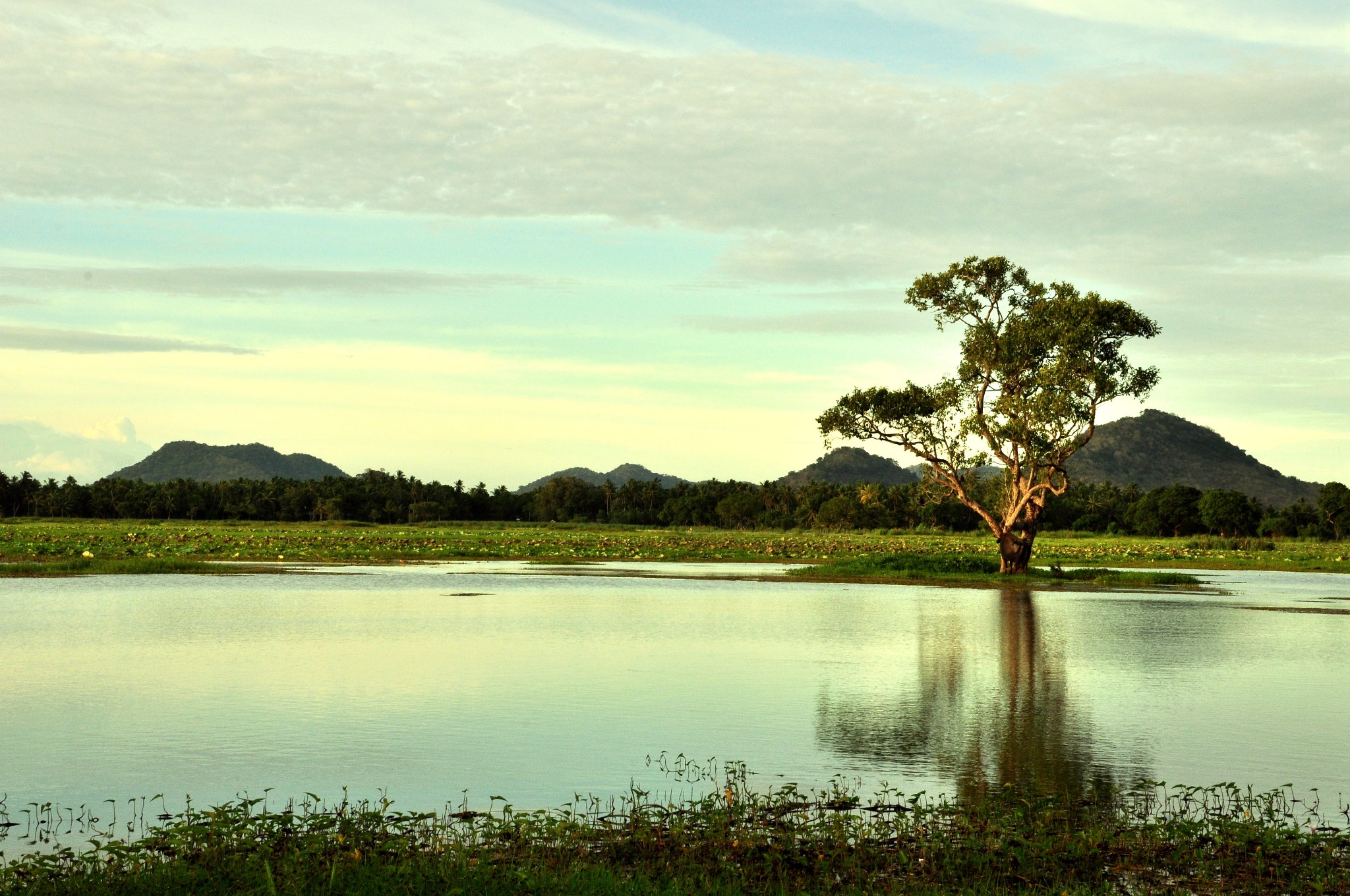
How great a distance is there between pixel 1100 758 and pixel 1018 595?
102 ft

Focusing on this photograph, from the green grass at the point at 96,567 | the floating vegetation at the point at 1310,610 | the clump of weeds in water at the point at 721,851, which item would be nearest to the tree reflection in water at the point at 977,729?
the clump of weeds in water at the point at 721,851

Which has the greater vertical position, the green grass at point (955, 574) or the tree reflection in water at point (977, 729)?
the green grass at point (955, 574)

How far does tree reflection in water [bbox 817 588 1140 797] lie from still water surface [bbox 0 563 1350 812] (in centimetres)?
7

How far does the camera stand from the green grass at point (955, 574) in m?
52.7

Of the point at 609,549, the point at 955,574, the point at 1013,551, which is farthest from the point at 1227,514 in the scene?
the point at 955,574

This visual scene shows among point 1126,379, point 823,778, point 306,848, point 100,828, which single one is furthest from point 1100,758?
point 1126,379

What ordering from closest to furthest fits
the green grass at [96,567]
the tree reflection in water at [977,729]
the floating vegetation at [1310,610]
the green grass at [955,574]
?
the tree reflection in water at [977,729] < the floating vegetation at [1310,610] < the green grass at [96,567] < the green grass at [955,574]

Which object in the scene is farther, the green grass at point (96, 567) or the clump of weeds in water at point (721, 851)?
the green grass at point (96, 567)

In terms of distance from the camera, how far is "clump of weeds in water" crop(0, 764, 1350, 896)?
888cm

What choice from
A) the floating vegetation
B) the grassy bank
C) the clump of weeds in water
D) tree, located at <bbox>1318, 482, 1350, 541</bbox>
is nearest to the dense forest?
tree, located at <bbox>1318, 482, 1350, 541</bbox>

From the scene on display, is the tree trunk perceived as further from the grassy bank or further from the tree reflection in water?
the tree reflection in water

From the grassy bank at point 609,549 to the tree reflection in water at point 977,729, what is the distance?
1909 inches

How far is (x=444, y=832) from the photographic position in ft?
34.3

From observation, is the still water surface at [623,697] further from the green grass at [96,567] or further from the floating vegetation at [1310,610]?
the green grass at [96,567]
